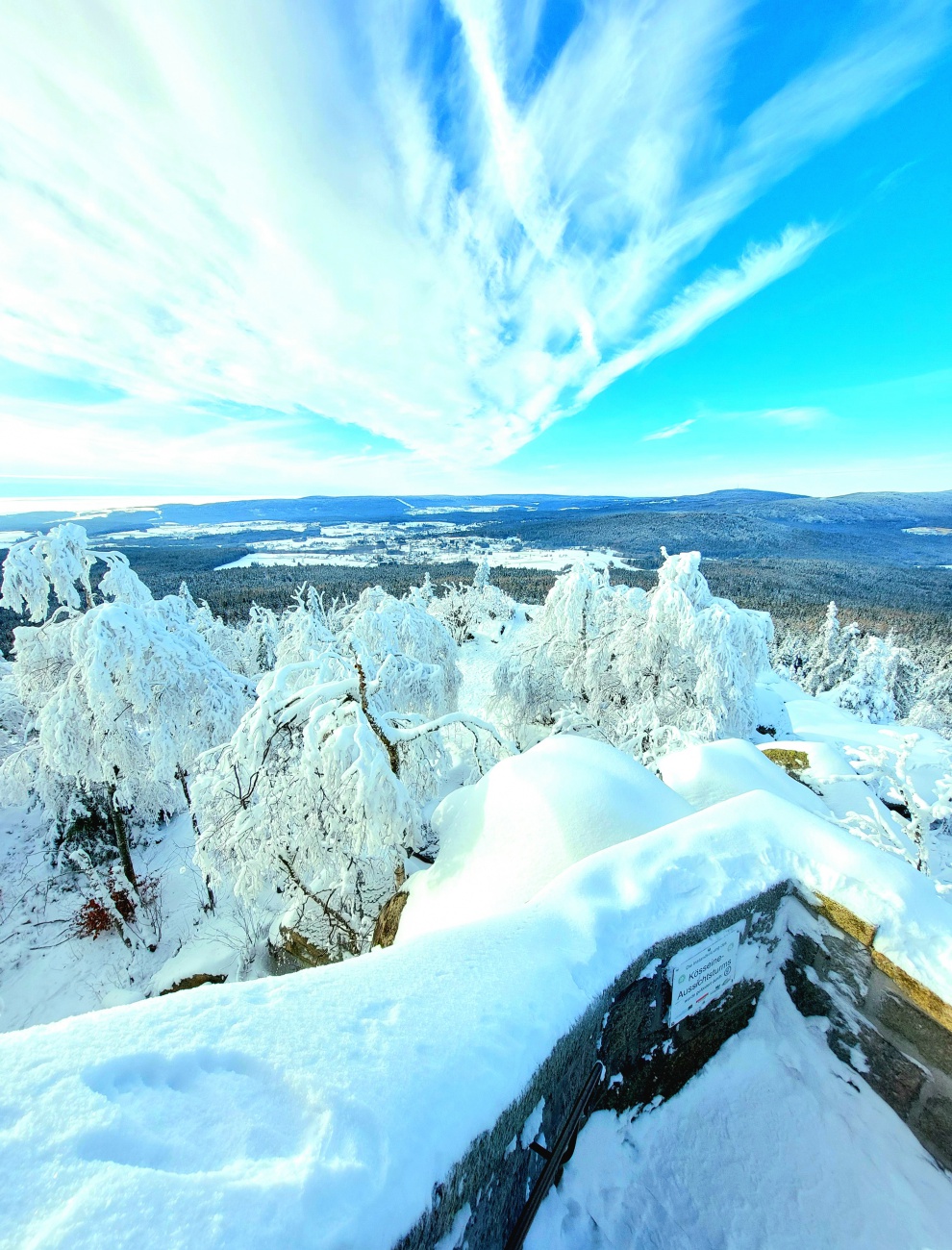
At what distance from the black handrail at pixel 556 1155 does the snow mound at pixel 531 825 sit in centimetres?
164

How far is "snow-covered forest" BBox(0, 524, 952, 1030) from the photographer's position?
6.15 m

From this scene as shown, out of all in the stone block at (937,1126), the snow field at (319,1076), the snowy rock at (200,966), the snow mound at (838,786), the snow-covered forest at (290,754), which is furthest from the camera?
the snow mound at (838,786)

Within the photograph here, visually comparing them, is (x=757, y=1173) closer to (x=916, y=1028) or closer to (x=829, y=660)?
(x=916, y=1028)

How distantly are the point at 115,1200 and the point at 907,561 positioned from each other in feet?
797

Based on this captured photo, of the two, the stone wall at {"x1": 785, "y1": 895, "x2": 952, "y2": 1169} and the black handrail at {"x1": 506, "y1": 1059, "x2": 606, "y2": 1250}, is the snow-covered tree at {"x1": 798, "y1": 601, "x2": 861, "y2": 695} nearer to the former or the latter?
the stone wall at {"x1": 785, "y1": 895, "x2": 952, "y2": 1169}

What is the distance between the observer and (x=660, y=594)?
12.1m

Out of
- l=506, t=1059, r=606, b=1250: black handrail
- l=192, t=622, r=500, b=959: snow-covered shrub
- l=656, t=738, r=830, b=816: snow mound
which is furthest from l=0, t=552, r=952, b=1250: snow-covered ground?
l=656, t=738, r=830, b=816: snow mound

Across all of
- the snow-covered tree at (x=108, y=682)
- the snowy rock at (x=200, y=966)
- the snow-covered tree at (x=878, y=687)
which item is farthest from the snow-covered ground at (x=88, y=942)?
the snow-covered tree at (x=878, y=687)

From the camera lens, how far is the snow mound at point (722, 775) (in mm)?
6727

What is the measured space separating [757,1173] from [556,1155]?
1.33 metres

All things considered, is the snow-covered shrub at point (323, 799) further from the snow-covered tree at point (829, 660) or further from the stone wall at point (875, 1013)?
the snow-covered tree at point (829, 660)

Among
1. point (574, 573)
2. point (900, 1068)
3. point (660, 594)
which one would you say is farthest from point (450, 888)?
point (574, 573)

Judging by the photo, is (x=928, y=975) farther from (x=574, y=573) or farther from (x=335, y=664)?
(x=574, y=573)

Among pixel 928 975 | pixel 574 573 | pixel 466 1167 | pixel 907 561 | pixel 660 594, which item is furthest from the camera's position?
pixel 907 561
